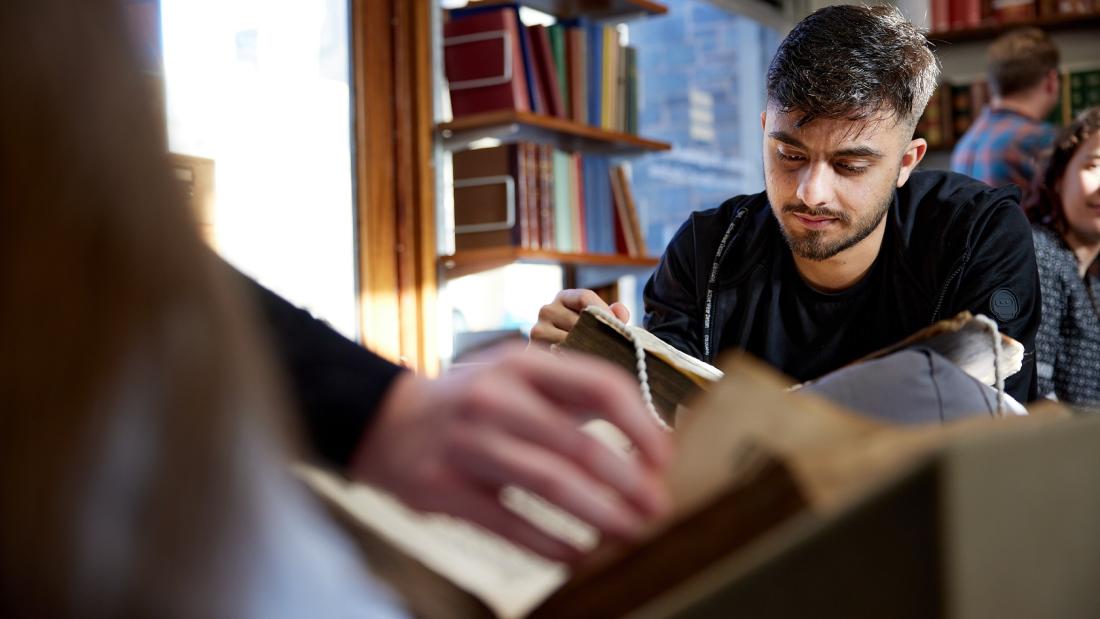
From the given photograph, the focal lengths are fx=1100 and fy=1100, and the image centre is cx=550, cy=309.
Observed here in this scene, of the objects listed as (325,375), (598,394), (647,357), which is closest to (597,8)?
(647,357)

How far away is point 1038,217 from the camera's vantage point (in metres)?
2.97

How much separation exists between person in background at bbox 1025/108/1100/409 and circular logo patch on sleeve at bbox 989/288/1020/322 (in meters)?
0.99

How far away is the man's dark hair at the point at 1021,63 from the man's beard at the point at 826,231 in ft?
8.02

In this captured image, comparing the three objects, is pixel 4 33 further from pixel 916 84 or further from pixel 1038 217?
pixel 1038 217

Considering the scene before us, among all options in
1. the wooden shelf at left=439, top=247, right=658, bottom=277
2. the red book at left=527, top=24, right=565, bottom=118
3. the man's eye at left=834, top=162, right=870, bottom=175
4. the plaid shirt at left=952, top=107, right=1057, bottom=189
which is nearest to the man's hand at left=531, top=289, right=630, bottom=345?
the man's eye at left=834, top=162, right=870, bottom=175

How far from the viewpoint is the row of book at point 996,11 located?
438 centimetres

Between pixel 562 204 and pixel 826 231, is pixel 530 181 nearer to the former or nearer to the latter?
pixel 562 204

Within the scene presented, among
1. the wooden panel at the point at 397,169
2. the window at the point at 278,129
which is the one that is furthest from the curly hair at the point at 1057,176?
the window at the point at 278,129

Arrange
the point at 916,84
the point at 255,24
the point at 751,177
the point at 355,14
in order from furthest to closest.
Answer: the point at 751,177 < the point at 355,14 < the point at 255,24 < the point at 916,84

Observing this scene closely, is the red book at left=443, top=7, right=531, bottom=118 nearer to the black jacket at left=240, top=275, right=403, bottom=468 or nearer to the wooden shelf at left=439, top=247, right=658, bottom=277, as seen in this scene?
the wooden shelf at left=439, top=247, right=658, bottom=277

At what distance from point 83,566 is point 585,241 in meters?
3.14

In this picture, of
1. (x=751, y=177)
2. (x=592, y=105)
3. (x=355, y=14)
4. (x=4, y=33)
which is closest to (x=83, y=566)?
(x=4, y=33)

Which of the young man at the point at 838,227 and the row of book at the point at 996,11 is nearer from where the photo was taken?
the young man at the point at 838,227

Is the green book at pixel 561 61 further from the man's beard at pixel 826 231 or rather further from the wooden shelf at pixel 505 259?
the man's beard at pixel 826 231
